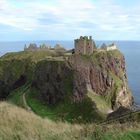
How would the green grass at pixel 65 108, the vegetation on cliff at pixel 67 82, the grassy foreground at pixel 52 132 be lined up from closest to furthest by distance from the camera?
the grassy foreground at pixel 52 132 < the green grass at pixel 65 108 < the vegetation on cliff at pixel 67 82

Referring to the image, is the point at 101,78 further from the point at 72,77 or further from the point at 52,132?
the point at 52,132

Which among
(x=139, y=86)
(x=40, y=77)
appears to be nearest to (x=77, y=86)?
(x=40, y=77)

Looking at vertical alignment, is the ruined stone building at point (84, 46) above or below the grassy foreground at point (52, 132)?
below

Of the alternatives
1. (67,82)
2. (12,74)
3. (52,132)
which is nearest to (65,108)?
(67,82)

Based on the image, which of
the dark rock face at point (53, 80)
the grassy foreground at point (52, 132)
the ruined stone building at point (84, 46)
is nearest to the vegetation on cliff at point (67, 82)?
the dark rock face at point (53, 80)

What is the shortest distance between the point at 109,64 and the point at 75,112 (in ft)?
109

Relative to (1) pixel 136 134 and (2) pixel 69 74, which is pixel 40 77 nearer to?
(2) pixel 69 74

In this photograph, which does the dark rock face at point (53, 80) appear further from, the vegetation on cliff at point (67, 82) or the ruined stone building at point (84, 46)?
the ruined stone building at point (84, 46)

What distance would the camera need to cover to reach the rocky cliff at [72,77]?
12912 cm

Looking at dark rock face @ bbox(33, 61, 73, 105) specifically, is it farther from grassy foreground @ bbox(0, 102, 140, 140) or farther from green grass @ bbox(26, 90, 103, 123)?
grassy foreground @ bbox(0, 102, 140, 140)

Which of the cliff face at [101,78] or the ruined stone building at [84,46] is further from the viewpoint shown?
the ruined stone building at [84,46]

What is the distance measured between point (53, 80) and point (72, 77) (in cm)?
639

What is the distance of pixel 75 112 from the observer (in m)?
118

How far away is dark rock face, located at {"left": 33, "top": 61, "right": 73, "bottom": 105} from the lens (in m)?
129
